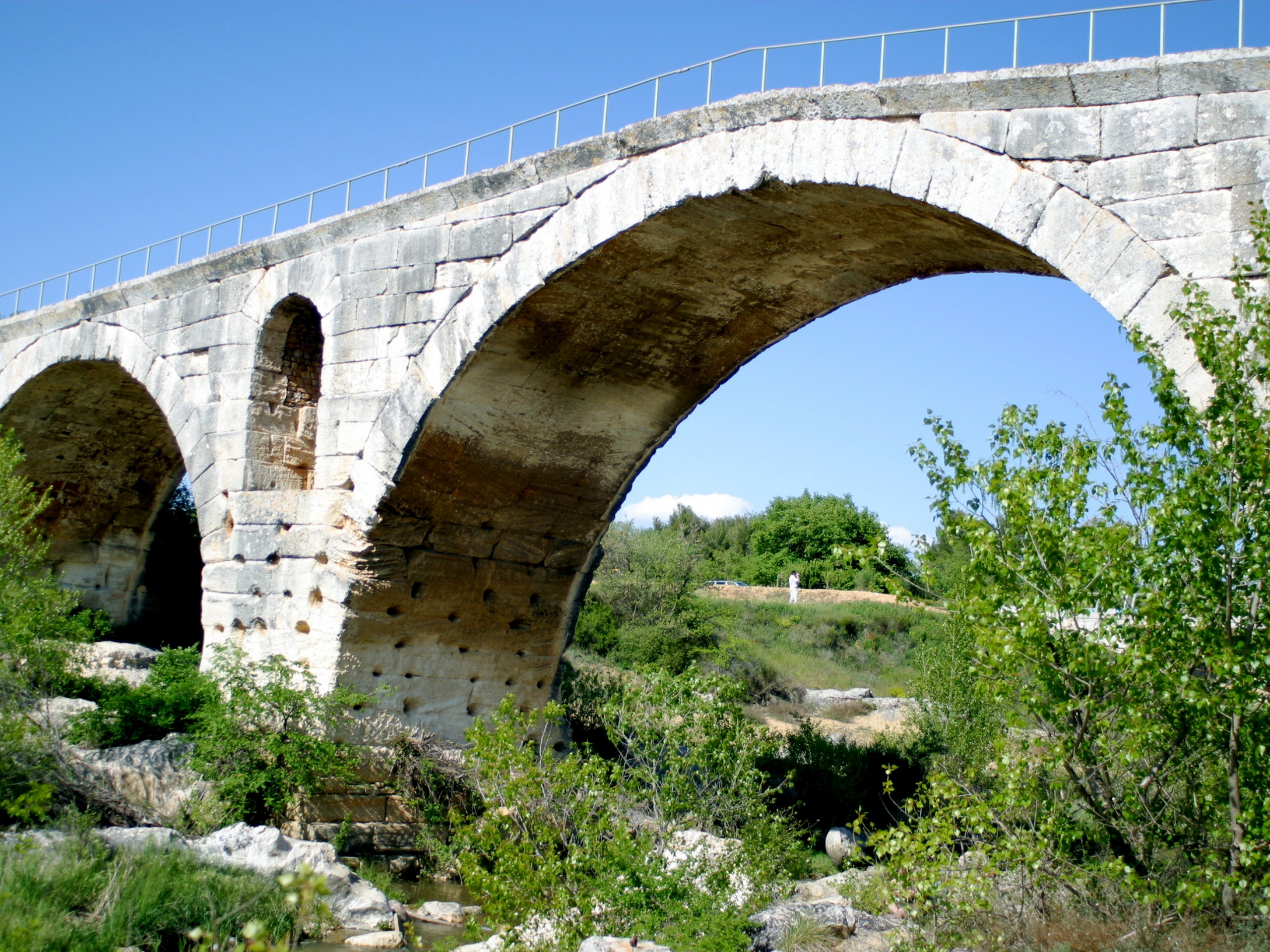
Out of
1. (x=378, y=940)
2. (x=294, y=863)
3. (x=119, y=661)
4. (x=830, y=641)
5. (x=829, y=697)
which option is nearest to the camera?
(x=378, y=940)

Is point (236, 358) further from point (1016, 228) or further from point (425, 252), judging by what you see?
point (1016, 228)

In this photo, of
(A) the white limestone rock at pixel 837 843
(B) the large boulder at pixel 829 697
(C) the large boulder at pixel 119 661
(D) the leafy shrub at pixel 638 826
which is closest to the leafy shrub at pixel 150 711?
(C) the large boulder at pixel 119 661

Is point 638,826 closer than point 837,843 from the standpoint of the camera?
Yes

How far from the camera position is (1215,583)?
12.4 feet

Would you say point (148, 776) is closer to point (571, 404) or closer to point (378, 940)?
point (378, 940)

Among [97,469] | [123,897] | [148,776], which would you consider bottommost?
[123,897]

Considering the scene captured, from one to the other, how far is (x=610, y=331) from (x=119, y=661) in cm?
567

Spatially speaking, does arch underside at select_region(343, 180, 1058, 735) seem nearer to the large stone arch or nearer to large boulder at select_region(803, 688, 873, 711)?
the large stone arch

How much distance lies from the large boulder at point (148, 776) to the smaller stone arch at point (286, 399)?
2016 mm

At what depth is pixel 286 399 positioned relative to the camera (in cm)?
867

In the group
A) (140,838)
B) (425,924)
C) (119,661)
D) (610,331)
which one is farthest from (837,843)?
(119,661)

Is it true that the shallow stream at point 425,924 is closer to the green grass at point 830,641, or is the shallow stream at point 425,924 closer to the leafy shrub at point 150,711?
the leafy shrub at point 150,711

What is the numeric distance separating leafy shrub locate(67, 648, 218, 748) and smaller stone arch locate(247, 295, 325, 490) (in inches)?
59.0

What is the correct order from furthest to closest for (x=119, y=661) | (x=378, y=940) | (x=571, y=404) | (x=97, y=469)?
(x=97, y=469)
(x=119, y=661)
(x=571, y=404)
(x=378, y=940)
